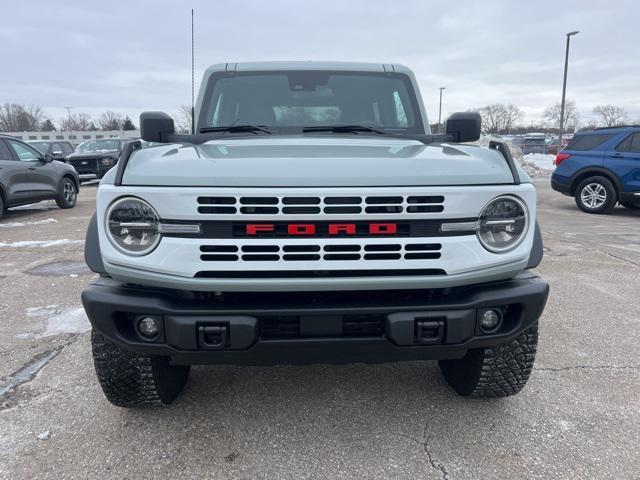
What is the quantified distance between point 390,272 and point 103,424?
69.2 inches

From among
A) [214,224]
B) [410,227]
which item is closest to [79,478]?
[214,224]

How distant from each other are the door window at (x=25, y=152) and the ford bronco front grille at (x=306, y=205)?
989 cm

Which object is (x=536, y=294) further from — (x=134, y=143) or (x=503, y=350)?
(x=134, y=143)

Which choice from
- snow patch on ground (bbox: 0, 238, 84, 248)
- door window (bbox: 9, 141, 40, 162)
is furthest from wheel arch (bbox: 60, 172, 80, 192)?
snow patch on ground (bbox: 0, 238, 84, 248)

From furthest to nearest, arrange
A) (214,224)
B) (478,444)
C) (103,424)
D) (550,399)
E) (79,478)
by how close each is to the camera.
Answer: (550,399) < (103,424) < (478,444) < (79,478) < (214,224)

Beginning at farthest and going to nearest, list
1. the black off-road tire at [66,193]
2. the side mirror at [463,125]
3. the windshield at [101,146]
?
the windshield at [101,146], the black off-road tire at [66,193], the side mirror at [463,125]

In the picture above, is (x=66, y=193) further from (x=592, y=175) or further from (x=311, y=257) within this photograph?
(x=592, y=175)

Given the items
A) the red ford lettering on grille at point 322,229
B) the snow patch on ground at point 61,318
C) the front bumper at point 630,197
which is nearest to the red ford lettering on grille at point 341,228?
the red ford lettering on grille at point 322,229

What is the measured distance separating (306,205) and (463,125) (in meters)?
1.82

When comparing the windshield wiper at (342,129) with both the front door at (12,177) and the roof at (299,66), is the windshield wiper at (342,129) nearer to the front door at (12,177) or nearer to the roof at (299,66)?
the roof at (299,66)

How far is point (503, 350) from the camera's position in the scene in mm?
2520

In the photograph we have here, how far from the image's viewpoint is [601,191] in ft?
34.5

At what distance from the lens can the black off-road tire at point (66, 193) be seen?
11129 millimetres

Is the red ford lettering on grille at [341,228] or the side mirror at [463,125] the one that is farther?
the side mirror at [463,125]
